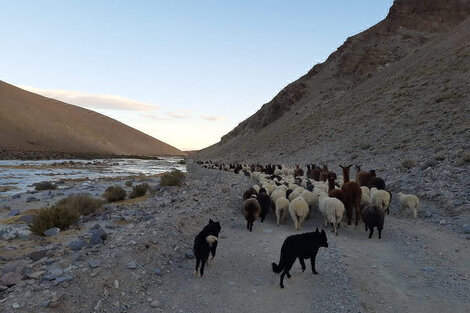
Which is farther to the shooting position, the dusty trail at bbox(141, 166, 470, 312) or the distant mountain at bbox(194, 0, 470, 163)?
the distant mountain at bbox(194, 0, 470, 163)

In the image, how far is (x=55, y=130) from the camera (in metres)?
118

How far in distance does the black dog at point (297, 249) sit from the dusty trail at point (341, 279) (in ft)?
0.76

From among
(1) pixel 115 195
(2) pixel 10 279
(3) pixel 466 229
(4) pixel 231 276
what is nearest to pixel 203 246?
(4) pixel 231 276

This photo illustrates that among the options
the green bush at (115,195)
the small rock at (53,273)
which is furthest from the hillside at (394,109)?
the green bush at (115,195)

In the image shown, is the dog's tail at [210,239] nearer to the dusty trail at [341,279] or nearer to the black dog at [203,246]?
the black dog at [203,246]

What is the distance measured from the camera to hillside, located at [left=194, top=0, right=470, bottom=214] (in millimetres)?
16734

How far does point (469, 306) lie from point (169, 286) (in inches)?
184

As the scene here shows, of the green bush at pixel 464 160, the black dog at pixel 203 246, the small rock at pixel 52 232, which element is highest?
the green bush at pixel 464 160

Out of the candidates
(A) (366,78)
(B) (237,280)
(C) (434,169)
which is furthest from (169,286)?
(A) (366,78)

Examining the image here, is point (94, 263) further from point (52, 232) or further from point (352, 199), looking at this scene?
point (352, 199)

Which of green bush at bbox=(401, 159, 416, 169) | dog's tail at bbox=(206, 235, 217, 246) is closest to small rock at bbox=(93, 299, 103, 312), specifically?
dog's tail at bbox=(206, 235, 217, 246)

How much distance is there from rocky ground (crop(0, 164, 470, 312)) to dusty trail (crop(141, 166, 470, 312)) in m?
0.02

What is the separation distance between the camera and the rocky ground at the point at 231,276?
5215 mm

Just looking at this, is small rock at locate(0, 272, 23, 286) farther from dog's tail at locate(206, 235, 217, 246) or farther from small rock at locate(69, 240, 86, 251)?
dog's tail at locate(206, 235, 217, 246)
